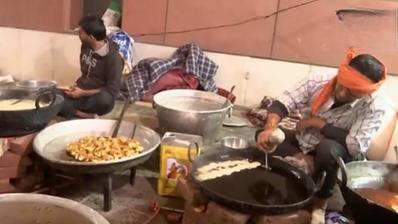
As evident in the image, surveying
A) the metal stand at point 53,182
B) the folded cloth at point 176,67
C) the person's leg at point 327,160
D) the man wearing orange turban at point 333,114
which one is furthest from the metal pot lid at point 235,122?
the metal stand at point 53,182

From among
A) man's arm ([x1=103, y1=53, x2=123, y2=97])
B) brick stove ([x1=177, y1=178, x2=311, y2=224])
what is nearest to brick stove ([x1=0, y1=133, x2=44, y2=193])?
man's arm ([x1=103, y1=53, x2=123, y2=97])

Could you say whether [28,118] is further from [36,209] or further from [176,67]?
[176,67]

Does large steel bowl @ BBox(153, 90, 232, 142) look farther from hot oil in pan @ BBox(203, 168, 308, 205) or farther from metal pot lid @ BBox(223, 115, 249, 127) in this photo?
hot oil in pan @ BBox(203, 168, 308, 205)

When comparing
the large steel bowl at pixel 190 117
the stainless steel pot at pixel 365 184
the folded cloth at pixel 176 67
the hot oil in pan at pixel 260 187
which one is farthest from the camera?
the folded cloth at pixel 176 67

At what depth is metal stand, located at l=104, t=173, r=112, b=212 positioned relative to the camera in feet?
7.15

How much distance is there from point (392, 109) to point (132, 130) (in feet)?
6.19

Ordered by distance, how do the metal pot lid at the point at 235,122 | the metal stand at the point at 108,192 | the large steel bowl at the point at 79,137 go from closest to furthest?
the large steel bowl at the point at 79,137, the metal stand at the point at 108,192, the metal pot lid at the point at 235,122

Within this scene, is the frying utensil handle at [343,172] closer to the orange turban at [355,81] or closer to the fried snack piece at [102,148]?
the orange turban at [355,81]

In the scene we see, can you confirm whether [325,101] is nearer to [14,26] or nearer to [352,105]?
[352,105]

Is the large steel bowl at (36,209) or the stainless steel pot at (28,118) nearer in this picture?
the large steel bowl at (36,209)

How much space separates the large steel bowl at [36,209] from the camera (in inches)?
56.9

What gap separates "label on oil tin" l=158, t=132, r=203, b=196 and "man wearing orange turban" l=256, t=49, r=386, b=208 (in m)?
0.39

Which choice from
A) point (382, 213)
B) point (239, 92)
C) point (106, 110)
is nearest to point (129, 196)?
point (106, 110)

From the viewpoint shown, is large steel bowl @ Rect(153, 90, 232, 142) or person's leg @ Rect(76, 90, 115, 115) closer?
large steel bowl @ Rect(153, 90, 232, 142)
